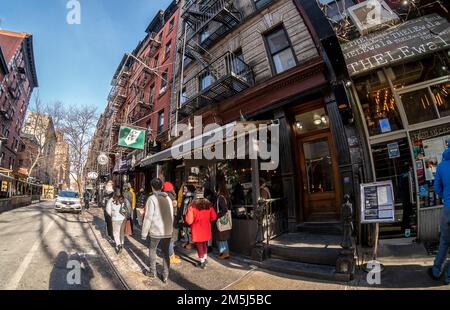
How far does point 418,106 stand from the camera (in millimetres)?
5449

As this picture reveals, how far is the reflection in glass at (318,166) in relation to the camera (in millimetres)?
7148

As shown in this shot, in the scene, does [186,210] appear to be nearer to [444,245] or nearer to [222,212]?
[222,212]

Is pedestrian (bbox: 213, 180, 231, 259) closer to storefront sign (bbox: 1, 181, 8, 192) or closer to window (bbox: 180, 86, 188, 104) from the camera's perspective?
window (bbox: 180, 86, 188, 104)

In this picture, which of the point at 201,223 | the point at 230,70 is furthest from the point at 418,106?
the point at 230,70

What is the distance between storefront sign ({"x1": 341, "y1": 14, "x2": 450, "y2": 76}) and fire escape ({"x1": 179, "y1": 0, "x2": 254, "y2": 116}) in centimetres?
416

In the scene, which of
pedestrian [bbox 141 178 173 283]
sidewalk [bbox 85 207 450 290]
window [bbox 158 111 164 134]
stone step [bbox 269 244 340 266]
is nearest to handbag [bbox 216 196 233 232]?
sidewalk [bbox 85 207 450 290]

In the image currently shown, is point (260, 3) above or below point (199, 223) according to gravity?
above

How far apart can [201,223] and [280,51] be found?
7.41 metres

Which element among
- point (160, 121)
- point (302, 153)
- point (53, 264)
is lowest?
point (53, 264)

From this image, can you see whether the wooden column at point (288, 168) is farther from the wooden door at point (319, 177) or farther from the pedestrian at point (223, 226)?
the pedestrian at point (223, 226)

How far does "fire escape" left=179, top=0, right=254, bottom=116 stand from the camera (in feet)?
31.6

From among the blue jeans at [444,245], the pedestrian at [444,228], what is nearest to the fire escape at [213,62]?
the pedestrian at [444,228]

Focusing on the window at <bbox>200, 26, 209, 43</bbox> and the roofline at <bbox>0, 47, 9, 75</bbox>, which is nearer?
the window at <bbox>200, 26, 209, 43</bbox>

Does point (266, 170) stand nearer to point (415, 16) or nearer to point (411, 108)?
point (411, 108)
